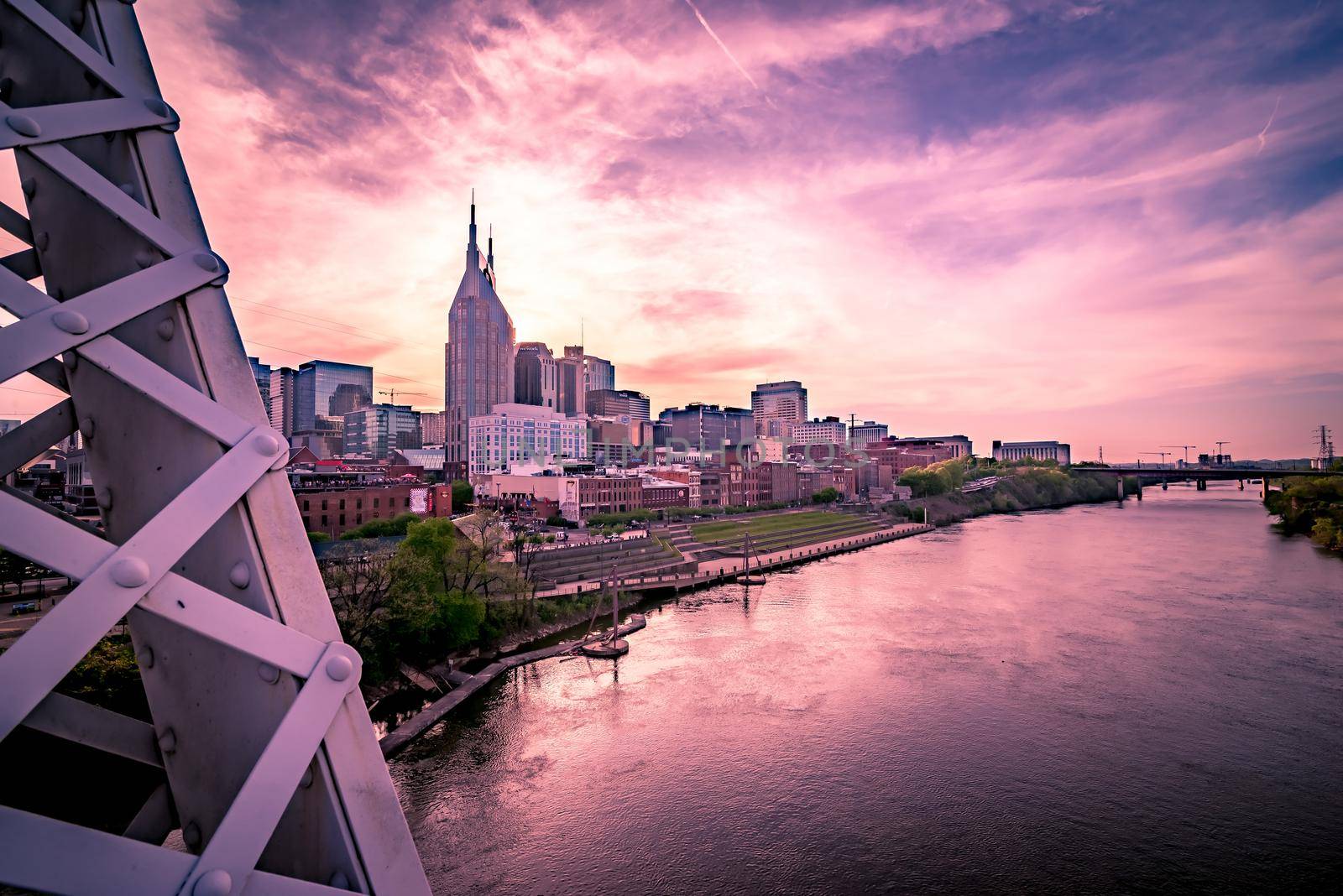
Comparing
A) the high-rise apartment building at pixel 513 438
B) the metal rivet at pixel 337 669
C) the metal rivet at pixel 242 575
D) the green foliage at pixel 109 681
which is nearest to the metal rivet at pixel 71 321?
the metal rivet at pixel 242 575

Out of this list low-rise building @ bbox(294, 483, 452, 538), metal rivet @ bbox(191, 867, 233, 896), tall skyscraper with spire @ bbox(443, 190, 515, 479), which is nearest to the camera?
metal rivet @ bbox(191, 867, 233, 896)

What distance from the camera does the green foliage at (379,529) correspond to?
158ft

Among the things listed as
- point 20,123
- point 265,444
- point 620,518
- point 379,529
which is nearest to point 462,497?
point 620,518

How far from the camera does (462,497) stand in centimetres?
7869

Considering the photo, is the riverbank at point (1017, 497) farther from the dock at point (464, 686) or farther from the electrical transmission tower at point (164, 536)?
the electrical transmission tower at point (164, 536)

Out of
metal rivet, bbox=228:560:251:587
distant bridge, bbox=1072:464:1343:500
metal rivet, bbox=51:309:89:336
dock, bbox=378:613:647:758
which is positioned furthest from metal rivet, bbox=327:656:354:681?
distant bridge, bbox=1072:464:1343:500

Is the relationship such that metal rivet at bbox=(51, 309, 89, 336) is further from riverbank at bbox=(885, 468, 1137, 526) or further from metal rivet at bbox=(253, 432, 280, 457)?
riverbank at bbox=(885, 468, 1137, 526)

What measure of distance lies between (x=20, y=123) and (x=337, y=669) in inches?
77.9

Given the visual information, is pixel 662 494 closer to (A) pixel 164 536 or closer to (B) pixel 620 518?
(B) pixel 620 518

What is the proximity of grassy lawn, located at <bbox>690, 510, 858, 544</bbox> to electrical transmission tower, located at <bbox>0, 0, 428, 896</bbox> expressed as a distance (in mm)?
63555

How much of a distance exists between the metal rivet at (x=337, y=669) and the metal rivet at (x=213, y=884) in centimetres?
51

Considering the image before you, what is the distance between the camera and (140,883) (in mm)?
1591

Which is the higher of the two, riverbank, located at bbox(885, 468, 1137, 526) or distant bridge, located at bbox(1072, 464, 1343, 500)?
distant bridge, located at bbox(1072, 464, 1343, 500)

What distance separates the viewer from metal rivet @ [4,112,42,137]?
6.56ft
